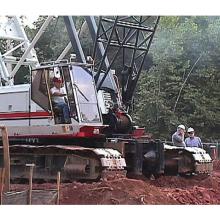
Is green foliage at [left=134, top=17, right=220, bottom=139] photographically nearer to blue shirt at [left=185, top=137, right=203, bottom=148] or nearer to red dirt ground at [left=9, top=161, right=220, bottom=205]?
Answer: blue shirt at [left=185, top=137, right=203, bottom=148]

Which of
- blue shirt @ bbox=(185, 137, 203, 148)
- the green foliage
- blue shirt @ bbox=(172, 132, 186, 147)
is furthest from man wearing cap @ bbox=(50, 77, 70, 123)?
the green foliage

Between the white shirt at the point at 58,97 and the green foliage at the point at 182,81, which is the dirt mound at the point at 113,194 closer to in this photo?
the white shirt at the point at 58,97

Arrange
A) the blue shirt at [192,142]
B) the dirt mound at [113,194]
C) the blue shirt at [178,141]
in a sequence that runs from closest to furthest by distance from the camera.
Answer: the dirt mound at [113,194], the blue shirt at [178,141], the blue shirt at [192,142]

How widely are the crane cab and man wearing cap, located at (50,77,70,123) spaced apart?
46 millimetres

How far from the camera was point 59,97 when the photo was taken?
8.62 metres

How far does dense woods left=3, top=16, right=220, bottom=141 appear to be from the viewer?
17.2 m

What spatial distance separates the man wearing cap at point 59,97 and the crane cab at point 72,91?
46mm

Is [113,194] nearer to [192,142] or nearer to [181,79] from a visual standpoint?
[192,142]

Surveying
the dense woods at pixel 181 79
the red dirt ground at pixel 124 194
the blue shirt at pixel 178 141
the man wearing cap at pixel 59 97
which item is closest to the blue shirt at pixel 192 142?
the blue shirt at pixel 178 141

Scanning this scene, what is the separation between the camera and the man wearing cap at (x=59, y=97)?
8.51 m

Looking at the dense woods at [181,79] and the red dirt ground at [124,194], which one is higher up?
the dense woods at [181,79]

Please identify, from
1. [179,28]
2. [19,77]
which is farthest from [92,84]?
[179,28]

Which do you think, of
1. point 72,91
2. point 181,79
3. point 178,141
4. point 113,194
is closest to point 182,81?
point 181,79

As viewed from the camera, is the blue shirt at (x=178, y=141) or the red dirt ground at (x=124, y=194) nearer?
the red dirt ground at (x=124, y=194)
